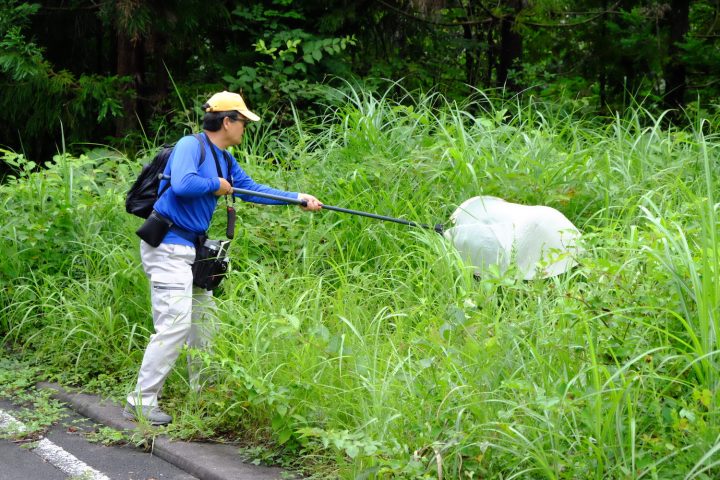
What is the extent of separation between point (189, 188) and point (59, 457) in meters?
1.55

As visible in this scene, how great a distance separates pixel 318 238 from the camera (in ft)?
20.7

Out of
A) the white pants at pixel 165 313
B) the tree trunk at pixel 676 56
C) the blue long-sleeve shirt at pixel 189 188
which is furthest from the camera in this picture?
the tree trunk at pixel 676 56

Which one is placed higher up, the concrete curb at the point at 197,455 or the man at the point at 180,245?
the man at the point at 180,245

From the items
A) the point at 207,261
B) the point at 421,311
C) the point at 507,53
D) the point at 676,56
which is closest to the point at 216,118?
the point at 207,261

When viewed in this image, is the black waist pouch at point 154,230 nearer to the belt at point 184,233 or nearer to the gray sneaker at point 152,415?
the belt at point 184,233

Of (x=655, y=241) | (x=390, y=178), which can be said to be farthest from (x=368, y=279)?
(x=655, y=241)

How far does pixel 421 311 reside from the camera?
4.73 meters

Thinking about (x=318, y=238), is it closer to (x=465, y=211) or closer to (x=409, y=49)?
(x=465, y=211)

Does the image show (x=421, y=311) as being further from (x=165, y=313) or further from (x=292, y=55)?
(x=292, y=55)

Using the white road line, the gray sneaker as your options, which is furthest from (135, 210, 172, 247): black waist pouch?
the white road line

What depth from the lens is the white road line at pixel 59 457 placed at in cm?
429

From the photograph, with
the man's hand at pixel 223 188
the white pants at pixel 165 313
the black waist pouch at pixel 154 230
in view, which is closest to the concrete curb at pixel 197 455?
the white pants at pixel 165 313

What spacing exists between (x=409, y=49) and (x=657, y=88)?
3.64 metres

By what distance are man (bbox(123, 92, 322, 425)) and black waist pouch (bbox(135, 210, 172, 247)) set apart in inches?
1.7
